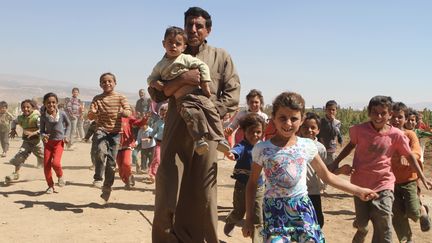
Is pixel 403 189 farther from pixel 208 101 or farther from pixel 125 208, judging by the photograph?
pixel 125 208

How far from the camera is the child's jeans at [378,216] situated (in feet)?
14.7

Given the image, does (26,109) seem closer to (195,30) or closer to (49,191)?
(49,191)

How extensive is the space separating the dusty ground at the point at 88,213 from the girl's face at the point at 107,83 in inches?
69.9

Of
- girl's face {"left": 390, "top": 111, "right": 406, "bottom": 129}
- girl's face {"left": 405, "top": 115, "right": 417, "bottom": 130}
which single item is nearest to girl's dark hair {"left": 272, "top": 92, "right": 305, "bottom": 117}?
girl's face {"left": 390, "top": 111, "right": 406, "bottom": 129}

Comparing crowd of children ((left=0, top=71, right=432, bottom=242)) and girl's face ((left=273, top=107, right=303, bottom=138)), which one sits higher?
girl's face ((left=273, top=107, right=303, bottom=138))

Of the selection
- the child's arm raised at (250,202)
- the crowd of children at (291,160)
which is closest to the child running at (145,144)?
the crowd of children at (291,160)

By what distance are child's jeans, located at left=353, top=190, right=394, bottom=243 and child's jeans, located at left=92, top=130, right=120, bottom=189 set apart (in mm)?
3714

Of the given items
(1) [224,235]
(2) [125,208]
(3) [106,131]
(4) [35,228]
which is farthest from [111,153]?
(1) [224,235]

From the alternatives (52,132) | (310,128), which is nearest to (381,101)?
(310,128)

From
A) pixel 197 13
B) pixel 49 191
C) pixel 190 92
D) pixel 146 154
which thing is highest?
pixel 197 13

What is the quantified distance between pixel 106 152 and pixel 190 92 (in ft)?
11.3

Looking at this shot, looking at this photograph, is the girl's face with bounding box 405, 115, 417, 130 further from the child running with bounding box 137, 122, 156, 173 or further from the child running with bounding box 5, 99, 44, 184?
the child running with bounding box 5, 99, 44, 184

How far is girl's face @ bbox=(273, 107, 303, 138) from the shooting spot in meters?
3.32

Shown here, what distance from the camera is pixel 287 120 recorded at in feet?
10.9
